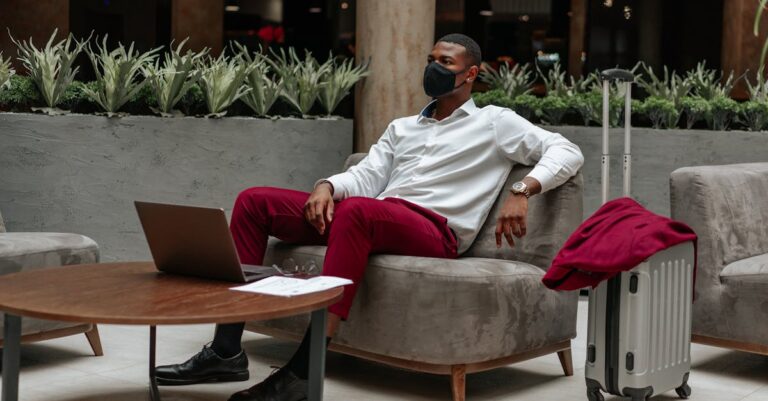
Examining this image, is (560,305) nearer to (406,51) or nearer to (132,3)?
(406,51)

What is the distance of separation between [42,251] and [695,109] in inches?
137

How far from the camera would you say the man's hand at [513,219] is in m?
3.42

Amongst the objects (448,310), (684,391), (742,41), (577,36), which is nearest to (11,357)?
(448,310)

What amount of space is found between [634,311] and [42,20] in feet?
35.7

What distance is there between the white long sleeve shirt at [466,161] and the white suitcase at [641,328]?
48 cm

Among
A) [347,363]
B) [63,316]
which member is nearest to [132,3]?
[347,363]

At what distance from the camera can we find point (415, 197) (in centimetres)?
Result: 384

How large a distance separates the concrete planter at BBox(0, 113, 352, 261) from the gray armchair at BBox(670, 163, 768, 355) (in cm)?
225

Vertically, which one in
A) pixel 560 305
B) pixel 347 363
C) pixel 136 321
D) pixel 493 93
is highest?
pixel 493 93

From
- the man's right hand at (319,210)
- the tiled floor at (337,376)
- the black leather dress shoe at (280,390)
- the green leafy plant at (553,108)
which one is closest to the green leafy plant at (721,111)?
the green leafy plant at (553,108)

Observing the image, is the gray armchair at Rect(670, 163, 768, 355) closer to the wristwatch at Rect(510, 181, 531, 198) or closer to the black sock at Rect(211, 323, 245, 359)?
the wristwatch at Rect(510, 181, 531, 198)

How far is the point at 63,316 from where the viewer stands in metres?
2.32

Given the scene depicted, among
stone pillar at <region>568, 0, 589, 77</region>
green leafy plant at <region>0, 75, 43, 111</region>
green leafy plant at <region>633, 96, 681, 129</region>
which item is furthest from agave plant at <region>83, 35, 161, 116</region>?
stone pillar at <region>568, 0, 589, 77</region>

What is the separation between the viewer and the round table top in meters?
2.34
